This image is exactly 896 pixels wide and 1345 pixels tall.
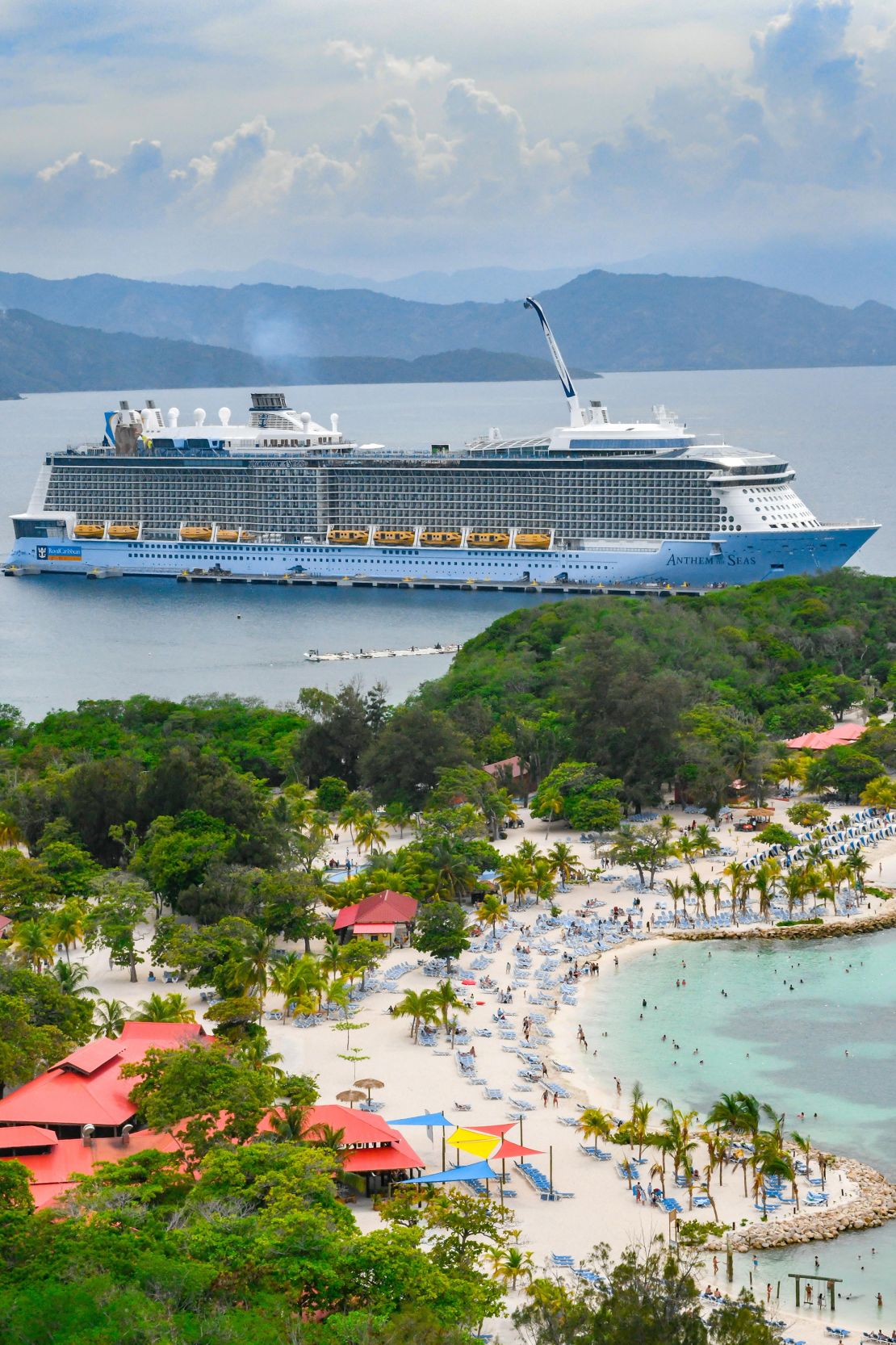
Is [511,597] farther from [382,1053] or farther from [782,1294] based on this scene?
[782,1294]

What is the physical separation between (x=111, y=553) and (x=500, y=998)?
288 feet

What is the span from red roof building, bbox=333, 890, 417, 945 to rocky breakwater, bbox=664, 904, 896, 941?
6.38 m

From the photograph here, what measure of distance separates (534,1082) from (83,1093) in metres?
8.55

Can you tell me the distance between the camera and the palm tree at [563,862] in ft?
162

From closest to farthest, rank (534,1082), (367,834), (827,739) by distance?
(534,1082) < (367,834) < (827,739)

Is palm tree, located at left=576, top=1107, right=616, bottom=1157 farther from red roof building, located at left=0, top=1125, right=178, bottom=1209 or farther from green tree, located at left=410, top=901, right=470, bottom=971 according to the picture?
green tree, located at left=410, top=901, right=470, bottom=971

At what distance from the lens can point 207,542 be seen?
120875 millimetres

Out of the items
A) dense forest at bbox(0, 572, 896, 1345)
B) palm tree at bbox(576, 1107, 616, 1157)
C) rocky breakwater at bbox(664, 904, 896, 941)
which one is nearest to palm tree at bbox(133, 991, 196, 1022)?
dense forest at bbox(0, 572, 896, 1345)

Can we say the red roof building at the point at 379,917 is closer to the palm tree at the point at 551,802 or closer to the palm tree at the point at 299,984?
the palm tree at the point at 299,984

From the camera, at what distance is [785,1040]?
38438 millimetres

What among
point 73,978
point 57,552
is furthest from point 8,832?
point 57,552

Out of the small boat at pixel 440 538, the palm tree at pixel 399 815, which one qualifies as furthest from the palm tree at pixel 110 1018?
the small boat at pixel 440 538

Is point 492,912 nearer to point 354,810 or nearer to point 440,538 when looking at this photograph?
point 354,810

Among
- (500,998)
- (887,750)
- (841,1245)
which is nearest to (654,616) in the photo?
(887,750)
